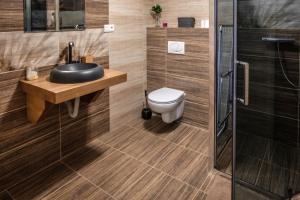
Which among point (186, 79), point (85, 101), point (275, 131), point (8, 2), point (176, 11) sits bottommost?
point (275, 131)

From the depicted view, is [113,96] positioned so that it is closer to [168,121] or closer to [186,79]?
[168,121]

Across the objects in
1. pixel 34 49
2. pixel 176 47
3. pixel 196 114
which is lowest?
pixel 196 114

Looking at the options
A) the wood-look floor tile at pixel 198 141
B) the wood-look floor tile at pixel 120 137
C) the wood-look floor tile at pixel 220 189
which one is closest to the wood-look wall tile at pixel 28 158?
the wood-look floor tile at pixel 120 137

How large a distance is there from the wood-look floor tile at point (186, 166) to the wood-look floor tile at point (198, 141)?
115 millimetres

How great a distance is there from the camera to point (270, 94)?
228cm

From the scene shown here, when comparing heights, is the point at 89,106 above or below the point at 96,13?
below

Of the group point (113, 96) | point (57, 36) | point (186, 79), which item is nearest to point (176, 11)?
point (186, 79)

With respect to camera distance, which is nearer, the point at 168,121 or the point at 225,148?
the point at 225,148

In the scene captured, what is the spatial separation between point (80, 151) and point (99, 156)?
0.25 m

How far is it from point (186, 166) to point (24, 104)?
1604 mm

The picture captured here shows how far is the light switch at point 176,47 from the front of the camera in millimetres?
3099

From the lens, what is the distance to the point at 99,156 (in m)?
2.51

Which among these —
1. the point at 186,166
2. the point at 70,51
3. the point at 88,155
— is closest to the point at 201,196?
the point at 186,166

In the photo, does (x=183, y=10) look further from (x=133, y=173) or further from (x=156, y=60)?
(x=133, y=173)
